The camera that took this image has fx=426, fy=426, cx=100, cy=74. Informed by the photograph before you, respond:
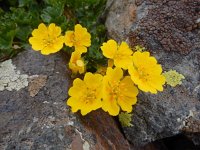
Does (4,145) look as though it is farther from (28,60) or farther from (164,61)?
(164,61)

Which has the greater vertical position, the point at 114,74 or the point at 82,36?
the point at 114,74

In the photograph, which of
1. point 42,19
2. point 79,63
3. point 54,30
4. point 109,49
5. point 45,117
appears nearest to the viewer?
point 45,117

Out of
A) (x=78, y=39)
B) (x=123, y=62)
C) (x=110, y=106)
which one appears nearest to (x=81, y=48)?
(x=78, y=39)

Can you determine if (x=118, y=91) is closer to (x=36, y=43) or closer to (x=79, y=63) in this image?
(x=79, y=63)

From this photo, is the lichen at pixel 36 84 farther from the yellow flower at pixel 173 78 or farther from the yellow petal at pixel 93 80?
the yellow flower at pixel 173 78

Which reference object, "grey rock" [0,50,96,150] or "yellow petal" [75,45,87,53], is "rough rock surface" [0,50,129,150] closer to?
"grey rock" [0,50,96,150]

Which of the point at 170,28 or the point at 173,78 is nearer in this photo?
the point at 173,78

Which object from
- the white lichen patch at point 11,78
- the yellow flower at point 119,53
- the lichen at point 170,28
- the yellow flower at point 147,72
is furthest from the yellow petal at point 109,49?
the white lichen patch at point 11,78
